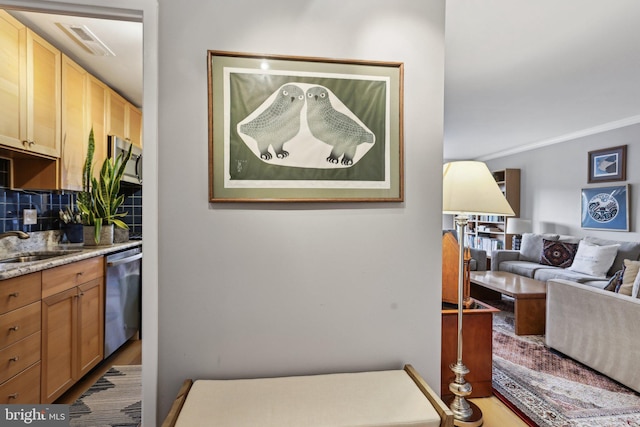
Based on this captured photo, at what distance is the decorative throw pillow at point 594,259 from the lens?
13.8 ft

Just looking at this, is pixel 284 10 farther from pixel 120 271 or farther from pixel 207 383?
pixel 120 271

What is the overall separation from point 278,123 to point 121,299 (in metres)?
A: 2.35

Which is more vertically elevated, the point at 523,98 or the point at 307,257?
the point at 523,98

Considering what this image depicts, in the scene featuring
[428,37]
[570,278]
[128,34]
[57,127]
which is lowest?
[570,278]

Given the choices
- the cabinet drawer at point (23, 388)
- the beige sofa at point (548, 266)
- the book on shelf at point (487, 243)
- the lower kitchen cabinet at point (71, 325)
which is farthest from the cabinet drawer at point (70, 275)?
the book on shelf at point (487, 243)

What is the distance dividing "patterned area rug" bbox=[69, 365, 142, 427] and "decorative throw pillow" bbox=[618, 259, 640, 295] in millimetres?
3403

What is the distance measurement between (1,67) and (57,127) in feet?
1.86

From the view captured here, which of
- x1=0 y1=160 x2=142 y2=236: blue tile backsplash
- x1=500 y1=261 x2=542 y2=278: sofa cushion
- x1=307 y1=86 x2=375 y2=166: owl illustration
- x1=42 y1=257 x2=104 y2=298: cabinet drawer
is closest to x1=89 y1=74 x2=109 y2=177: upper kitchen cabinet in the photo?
x1=0 y1=160 x2=142 y2=236: blue tile backsplash

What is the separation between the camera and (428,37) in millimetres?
1499

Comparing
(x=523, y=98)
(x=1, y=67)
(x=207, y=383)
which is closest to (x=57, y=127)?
(x=1, y=67)

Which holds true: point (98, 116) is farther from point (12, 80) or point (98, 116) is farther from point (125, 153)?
point (12, 80)

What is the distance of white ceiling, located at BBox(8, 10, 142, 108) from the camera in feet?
6.88

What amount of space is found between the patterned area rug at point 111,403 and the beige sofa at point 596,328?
122 inches

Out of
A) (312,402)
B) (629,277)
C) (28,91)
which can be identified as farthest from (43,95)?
(629,277)
